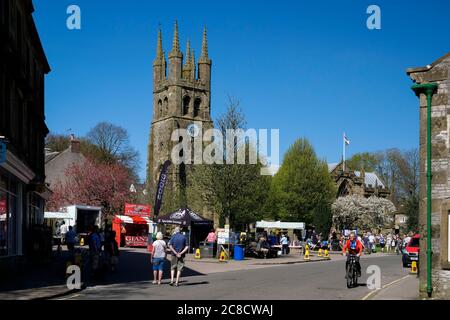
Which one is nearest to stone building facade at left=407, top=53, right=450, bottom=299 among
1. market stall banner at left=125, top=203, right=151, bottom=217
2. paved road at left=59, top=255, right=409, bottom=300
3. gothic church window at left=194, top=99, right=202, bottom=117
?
paved road at left=59, top=255, right=409, bottom=300

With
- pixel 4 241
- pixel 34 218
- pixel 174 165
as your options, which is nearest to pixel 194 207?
pixel 174 165

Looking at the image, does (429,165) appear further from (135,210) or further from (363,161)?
(363,161)

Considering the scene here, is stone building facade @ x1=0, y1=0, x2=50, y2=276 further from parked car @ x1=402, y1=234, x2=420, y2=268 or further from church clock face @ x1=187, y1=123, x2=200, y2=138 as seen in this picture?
church clock face @ x1=187, y1=123, x2=200, y2=138

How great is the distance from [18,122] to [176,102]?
225 feet

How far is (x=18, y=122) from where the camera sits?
25734 millimetres

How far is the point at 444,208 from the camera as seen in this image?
619 inches

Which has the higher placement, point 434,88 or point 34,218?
point 434,88

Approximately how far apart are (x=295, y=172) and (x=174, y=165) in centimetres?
2181

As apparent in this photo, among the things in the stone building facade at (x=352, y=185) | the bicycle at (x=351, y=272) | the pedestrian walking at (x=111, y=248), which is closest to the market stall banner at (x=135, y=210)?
the pedestrian walking at (x=111, y=248)

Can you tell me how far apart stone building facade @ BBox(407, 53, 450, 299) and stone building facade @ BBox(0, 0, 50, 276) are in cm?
1212

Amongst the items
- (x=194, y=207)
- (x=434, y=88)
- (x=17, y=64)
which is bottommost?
(x=194, y=207)

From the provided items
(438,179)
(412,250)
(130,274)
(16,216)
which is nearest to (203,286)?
(130,274)

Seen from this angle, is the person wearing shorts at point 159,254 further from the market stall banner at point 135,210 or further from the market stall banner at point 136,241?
the market stall banner at point 135,210
